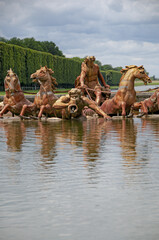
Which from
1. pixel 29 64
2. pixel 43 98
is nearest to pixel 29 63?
pixel 29 64

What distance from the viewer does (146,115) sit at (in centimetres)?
1505

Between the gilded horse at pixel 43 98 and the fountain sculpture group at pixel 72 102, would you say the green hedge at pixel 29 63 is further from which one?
the gilded horse at pixel 43 98

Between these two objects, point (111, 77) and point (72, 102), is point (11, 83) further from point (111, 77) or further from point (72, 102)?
point (111, 77)

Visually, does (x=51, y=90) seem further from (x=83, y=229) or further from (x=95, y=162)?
(x=83, y=229)

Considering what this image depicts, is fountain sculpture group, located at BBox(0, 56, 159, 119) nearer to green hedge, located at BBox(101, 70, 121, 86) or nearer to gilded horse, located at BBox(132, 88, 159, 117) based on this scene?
gilded horse, located at BBox(132, 88, 159, 117)

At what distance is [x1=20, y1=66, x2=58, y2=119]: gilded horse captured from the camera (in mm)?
14500

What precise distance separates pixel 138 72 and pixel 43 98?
9.52 feet

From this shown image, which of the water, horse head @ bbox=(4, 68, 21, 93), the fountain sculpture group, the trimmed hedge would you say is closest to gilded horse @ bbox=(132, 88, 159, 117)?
the fountain sculpture group

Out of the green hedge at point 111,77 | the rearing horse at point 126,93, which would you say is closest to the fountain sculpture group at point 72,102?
the rearing horse at point 126,93

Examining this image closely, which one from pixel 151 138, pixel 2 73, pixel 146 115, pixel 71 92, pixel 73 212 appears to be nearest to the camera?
pixel 73 212

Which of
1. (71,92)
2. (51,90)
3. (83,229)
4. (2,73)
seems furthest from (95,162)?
(2,73)

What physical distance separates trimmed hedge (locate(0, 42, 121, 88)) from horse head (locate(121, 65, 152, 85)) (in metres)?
27.2

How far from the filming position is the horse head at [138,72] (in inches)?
568

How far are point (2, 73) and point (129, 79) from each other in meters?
28.4
